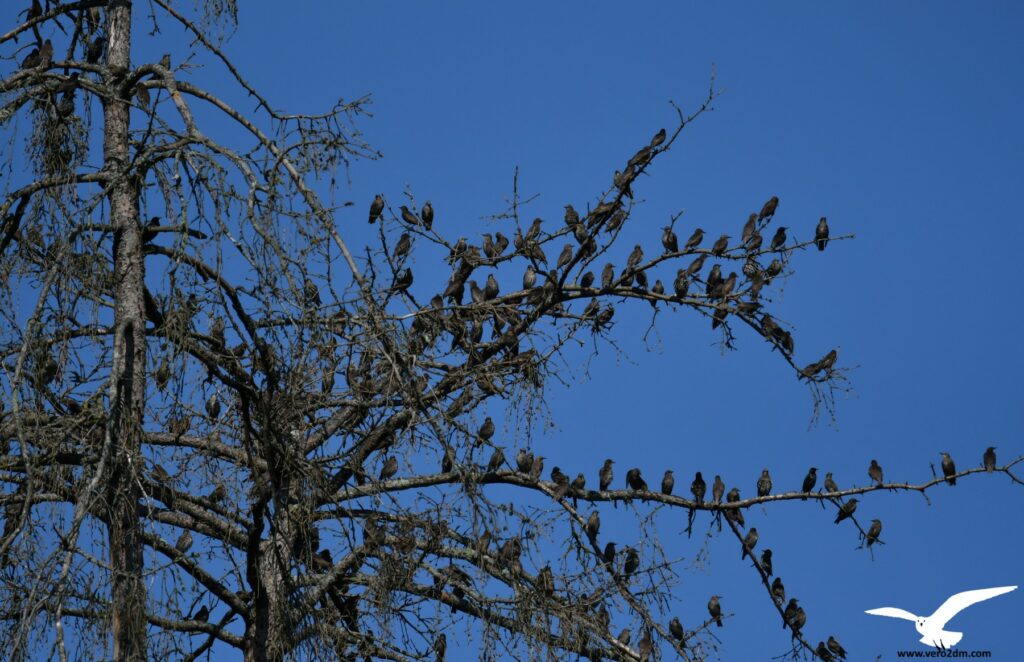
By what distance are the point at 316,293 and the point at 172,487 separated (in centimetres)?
97

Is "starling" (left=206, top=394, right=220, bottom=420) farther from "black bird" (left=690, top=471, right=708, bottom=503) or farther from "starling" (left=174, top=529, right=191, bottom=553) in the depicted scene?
"black bird" (left=690, top=471, right=708, bottom=503)

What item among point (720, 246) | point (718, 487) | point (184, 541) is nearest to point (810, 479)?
point (718, 487)

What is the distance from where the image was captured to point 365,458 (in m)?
7.16

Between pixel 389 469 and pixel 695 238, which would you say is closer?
pixel 389 469

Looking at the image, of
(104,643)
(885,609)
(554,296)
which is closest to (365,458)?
(554,296)

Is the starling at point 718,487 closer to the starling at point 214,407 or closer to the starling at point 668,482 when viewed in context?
the starling at point 668,482

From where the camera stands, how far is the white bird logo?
11258mm

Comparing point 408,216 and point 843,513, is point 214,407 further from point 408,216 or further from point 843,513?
point 843,513

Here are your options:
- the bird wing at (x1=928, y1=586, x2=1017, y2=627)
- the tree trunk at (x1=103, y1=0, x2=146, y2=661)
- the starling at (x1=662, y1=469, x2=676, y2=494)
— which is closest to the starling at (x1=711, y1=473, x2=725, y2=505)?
the starling at (x1=662, y1=469, x2=676, y2=494)

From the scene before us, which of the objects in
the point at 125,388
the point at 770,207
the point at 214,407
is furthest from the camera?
the point at 770,207

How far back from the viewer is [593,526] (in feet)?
25.6

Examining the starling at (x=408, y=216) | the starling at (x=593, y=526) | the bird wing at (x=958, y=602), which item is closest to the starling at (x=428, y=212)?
the starling at (x=408, y=216)

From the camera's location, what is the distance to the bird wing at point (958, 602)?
11383 millimetres

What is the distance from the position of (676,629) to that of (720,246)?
98.5 inches
